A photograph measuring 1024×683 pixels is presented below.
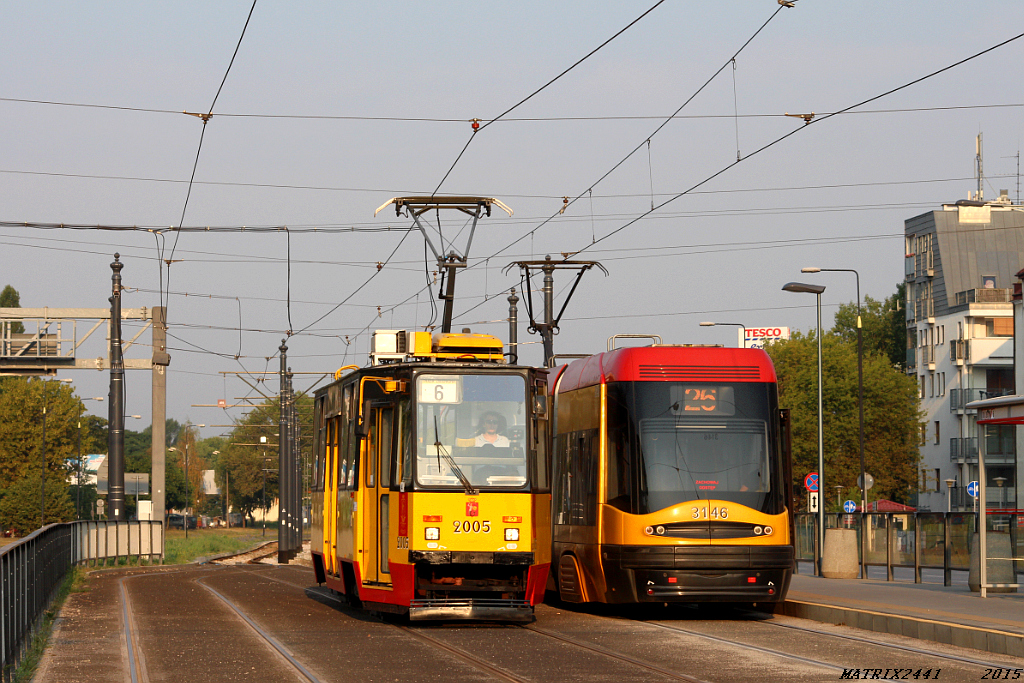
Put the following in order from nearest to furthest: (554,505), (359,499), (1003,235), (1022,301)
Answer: (359,499) → (554,505) → (1022,301) → (1003,235)

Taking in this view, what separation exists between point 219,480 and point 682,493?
154876mm

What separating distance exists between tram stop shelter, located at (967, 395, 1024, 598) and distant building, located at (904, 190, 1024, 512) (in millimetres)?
60224

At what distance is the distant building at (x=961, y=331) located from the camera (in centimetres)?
8088

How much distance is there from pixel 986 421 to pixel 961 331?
216ft

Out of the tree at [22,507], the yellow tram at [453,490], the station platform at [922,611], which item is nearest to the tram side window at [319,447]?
the yellow tram at [453,490]

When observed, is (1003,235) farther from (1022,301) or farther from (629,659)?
(629,659)

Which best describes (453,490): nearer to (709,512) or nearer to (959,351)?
(709,512)

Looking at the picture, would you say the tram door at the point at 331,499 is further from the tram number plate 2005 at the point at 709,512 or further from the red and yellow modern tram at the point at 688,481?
the tram number plate 2005 at the point at 709,512

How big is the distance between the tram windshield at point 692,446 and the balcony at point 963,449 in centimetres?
6298

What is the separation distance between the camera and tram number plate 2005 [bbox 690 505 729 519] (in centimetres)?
1717

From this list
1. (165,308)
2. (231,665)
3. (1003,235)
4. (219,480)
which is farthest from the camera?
(219,480)

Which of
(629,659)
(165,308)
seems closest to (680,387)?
(629,659)

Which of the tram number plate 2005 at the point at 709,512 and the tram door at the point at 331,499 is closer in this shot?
the tram number plate 2005 at the point at 709,512

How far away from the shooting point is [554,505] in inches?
789
